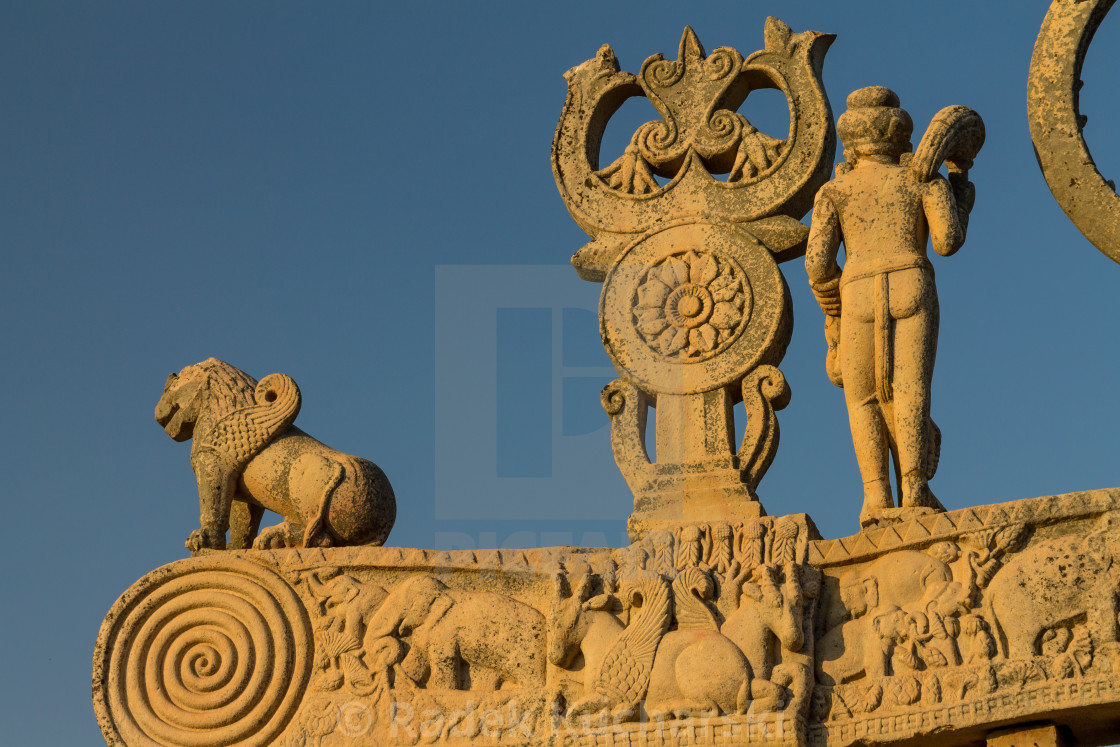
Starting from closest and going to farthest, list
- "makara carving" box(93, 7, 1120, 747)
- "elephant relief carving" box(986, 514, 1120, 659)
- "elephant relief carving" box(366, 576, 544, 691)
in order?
1. "elephant relief carving" box(986, 514, 1120, 659)
2. "makara carving" box(93, 7, 1120, 747)
3. "elephant relief carving" box(366, 576, 544, 691)

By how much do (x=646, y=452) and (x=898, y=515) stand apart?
4.86ft

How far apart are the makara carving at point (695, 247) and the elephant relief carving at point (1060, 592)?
56.8 inches

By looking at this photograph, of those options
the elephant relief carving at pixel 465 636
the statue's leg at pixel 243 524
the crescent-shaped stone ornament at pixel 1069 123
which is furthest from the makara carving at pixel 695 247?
the statue's leg at pixel 243 524

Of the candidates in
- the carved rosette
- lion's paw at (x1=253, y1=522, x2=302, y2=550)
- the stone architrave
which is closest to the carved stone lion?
lion's paw at (x1=253, y1=522, x2=302, y2=550)

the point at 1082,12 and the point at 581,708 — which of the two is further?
the point at 1082,12

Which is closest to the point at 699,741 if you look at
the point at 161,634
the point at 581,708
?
the point at 581,708

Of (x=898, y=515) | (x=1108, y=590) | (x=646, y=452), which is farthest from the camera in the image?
(x=646, y=452)

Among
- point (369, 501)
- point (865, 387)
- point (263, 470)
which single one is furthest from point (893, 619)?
point (263, 470)

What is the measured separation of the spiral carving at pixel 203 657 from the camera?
32.3 feet

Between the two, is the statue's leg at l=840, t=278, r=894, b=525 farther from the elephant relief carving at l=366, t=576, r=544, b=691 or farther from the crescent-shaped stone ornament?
the elephant relief carving at l=366, t=576, r=544, b=691

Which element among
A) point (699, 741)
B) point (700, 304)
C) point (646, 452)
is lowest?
point (699, 741)

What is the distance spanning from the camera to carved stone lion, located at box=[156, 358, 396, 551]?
10312 millimetres

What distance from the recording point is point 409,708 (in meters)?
9.61

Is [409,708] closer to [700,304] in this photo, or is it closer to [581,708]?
[581,708]
